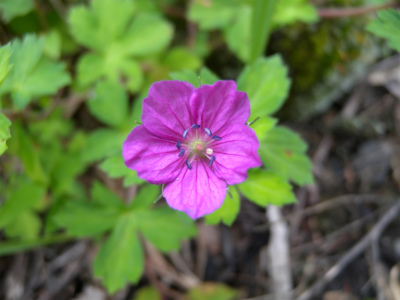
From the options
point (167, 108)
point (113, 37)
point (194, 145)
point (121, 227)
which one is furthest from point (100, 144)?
point (167, 108)

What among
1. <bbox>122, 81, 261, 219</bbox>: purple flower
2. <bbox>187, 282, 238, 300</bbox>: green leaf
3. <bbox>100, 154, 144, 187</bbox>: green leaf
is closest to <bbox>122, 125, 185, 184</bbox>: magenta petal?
<bbox>122, 81, 261, 219</bbox>: purple flower

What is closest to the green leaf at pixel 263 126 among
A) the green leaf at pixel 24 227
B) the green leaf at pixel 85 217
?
the green leaf at pixel 85 217

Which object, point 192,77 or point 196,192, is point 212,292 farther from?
point 192,77

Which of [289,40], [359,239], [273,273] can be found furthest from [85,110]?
[359,239]

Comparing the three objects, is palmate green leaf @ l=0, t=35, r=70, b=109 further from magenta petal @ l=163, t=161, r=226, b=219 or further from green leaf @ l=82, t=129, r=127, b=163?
magenta petal @ l=163, t=161, r=226, b=219

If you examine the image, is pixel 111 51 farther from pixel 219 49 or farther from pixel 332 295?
pixel 332 295

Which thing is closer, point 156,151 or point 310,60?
point 156,151

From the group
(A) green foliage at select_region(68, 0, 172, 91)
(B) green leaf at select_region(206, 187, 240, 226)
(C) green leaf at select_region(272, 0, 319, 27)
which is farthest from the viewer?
(A) green foliage at select_region(68, 0, 172, 91)
